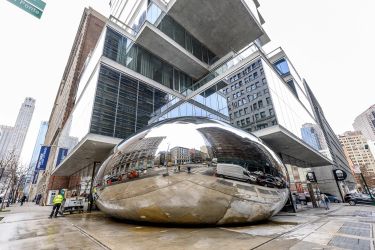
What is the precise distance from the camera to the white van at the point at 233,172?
5414mm

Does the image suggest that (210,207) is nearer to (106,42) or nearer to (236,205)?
(236,205)

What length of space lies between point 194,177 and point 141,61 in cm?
1859

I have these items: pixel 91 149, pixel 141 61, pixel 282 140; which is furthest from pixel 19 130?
pixel 282 140

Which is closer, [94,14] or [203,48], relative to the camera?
[203,48]

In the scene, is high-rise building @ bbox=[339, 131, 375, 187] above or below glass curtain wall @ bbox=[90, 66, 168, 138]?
above

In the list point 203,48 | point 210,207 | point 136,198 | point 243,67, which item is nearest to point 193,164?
point 210,207

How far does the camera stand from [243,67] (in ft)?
56.0

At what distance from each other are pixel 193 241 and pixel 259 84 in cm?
1392

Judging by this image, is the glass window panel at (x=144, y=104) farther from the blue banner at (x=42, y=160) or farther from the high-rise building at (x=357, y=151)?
the high-rise building at (x=357, y=151)

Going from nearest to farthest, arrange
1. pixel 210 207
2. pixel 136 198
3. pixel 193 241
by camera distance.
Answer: pixel 193 241 < pixel 210 207 < pixel 136 198

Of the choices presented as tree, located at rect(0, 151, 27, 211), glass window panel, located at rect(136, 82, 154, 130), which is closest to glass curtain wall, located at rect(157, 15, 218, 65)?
glass window panel, located at rect(136, 82, 154, 130)

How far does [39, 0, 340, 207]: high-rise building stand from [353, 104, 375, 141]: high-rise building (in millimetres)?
172613

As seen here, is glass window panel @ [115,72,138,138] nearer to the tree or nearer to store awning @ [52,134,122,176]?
store awning @ [52,134,122,176]

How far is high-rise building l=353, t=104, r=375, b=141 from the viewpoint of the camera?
14569cm
